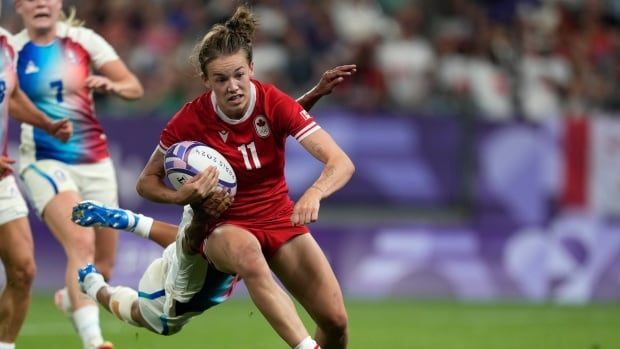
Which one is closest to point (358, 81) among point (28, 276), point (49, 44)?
point (49, 44)

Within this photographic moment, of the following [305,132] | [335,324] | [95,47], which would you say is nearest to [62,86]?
[95,47]

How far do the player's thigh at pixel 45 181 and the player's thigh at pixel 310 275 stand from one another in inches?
97.6

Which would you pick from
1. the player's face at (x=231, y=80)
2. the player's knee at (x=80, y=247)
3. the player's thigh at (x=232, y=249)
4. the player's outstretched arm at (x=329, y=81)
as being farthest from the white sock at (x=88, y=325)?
the player's face at (x=231, y=80)

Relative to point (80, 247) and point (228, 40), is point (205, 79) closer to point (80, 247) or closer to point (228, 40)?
point (228, 40)

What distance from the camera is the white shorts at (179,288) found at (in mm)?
8078

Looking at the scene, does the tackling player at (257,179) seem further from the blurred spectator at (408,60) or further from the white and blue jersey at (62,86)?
A: the blurred spectator at (408,60)

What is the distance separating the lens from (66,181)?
32.2ft

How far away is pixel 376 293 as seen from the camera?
15.3 meters

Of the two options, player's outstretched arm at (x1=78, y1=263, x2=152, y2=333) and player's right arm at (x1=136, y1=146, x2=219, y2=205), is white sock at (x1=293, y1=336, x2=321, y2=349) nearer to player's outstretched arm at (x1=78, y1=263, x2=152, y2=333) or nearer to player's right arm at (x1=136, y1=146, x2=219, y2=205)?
player's right arm at (x1=136, y1=146, x2=219, y2=205)

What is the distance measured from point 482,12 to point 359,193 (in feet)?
13.5

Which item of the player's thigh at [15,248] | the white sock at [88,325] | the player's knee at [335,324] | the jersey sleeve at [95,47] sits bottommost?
the white sock at [88,325]

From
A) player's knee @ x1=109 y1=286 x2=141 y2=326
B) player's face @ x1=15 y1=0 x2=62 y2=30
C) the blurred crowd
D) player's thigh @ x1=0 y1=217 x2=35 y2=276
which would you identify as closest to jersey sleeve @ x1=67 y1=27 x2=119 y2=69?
player's face @ x1=15 y1=0 x2=62 y2=30

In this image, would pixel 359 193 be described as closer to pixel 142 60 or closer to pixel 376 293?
pixel 376 293

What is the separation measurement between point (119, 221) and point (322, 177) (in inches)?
63.7
